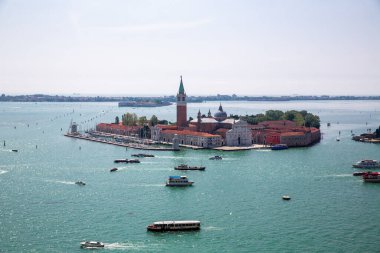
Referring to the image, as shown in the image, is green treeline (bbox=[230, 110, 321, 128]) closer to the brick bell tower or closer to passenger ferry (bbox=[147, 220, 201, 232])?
the brick bell tower

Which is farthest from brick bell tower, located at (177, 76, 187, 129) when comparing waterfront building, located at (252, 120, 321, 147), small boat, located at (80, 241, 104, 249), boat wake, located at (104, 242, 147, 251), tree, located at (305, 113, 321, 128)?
small boat, located at (80, 241, 104, 249)

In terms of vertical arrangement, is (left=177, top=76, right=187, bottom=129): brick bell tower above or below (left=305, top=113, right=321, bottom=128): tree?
above

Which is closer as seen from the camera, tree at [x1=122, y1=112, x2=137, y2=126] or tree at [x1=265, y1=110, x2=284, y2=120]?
tree at [x1=122, y1=112, x2=137, y2=126]

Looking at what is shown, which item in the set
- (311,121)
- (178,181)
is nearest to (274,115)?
(311,121)

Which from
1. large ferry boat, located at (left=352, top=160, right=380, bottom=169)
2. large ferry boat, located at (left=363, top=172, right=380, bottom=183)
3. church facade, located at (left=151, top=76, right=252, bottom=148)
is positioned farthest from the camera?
church facade, located at (left=151, top=76, right=252, bottom=148)

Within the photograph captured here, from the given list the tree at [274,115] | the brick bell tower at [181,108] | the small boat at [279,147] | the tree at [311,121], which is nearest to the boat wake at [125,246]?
the small boat at [279,147]

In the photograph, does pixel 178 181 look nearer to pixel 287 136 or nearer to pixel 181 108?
pixel 287 136
